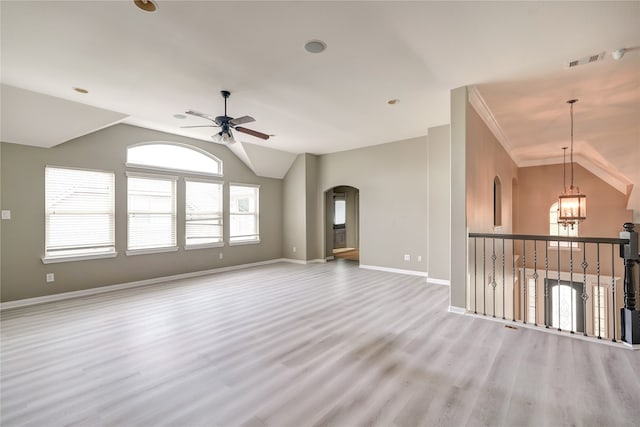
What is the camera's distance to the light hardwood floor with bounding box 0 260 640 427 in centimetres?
185

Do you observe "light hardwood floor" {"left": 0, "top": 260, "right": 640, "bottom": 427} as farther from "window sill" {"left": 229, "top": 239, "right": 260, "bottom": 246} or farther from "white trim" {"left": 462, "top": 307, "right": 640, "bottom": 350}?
"window sill" {"left": 229, "top": 239, "right": 260, "bottom": 246}

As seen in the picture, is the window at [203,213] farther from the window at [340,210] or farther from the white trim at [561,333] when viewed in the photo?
the white trim at [561,333]

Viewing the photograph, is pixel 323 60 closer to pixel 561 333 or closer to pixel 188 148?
pixel 561 333

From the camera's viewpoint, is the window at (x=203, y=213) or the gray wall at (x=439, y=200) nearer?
the gray wall at (x=439, y=200)

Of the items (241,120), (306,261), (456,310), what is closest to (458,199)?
(456,310)

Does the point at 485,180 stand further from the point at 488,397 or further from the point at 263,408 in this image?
the point at 263,408

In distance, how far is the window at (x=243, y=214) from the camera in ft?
23.7

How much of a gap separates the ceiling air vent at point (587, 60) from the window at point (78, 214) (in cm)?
701

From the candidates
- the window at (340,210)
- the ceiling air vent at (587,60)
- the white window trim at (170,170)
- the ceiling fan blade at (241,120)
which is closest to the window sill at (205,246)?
the white window trim at (170,170)

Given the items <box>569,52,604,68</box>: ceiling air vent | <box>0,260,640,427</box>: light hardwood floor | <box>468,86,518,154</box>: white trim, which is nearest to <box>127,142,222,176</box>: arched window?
<box>0,260,640,427</box>: light hardwood floor

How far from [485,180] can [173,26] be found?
16.3ft

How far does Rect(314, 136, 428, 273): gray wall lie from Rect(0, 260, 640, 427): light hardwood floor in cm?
243

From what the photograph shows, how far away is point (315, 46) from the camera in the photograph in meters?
2.85

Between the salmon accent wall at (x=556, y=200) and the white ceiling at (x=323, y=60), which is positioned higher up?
the white ceiling at (x=323, y=60)
